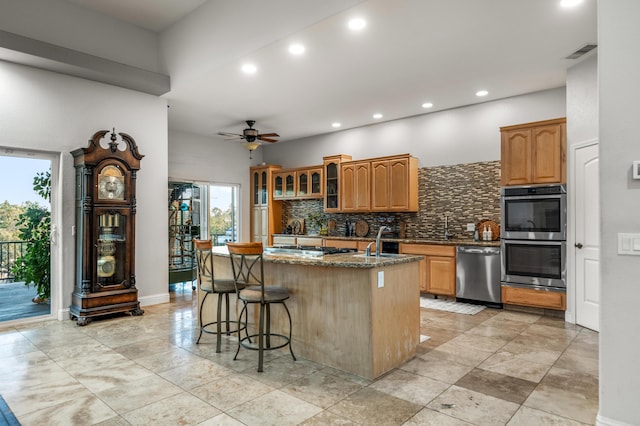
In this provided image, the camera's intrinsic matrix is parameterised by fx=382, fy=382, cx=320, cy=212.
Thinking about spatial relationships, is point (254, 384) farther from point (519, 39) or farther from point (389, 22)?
point (519, 39)

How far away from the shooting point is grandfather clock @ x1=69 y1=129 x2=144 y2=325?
4703mm

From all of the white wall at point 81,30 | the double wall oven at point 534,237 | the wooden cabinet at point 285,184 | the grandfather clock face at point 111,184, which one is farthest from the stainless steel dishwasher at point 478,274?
the white wall at point 81,30

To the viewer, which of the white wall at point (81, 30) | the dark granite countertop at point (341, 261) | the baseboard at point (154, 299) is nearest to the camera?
the dark granite countertop at point (341, 261)

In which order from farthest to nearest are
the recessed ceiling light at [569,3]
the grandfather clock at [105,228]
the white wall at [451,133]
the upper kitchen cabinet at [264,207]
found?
the upper kitchen cabinet at [264,207] < the white wall at [451,133] < the grandfather clock at [105,228] < the recessed ceiling light at [569,3]

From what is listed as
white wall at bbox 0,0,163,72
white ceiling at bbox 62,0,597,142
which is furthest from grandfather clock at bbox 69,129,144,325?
white ceiling at bbox 62,0,597,142

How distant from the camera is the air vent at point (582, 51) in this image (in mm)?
4113

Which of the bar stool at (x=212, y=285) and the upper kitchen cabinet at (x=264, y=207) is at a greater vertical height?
the upper kitchen cabinet at (x=264, y=207)

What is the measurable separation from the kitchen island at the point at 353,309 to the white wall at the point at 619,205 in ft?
4.70

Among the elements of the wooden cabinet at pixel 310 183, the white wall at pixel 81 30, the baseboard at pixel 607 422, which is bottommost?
the baseboard at pixel 607 422

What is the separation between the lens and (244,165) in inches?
365

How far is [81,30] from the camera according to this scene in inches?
188

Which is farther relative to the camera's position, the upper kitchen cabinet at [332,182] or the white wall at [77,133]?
the upper kitchen cabinet at [332,182]

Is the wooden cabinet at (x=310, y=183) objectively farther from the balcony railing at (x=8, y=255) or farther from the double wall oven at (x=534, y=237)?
the balcony railing at (x=8, y=255)

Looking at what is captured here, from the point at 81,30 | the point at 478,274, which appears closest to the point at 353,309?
the point at 478,274
